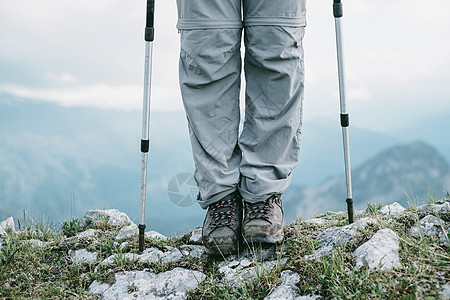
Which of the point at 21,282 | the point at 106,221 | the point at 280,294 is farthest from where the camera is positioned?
the point at 106,221

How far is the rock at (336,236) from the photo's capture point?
2.49 metres

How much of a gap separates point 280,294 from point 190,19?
A: 5.38 ft

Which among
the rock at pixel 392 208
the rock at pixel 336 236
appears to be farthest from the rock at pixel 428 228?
the rock at pixel 392 208

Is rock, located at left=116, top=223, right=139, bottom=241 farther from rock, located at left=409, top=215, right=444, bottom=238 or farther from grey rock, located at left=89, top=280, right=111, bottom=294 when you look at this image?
rock, located at left=409, top=215, right=444, bottom=238

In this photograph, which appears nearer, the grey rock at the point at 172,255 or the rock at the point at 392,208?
the grey rock at the point at 172,255

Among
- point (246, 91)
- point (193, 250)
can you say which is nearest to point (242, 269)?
point (193, 250)

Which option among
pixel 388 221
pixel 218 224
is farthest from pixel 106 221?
pixel 388 221

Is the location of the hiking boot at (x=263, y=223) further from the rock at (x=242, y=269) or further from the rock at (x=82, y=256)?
the rock at (x=82, y=256)

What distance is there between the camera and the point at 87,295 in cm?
254

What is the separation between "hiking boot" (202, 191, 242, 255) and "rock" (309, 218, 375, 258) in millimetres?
502

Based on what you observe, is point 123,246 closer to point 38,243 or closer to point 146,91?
point 38,243

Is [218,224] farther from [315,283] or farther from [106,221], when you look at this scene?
[106,221]

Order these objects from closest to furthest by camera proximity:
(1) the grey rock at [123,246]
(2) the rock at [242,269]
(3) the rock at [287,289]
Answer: (3) the rock at [287,289] → (2) the rock at [242,269] → (1) the grey rock at [123,246]

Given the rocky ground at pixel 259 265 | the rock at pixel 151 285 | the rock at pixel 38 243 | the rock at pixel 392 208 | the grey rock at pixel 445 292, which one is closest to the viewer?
the grey rock at pixel 445 292
